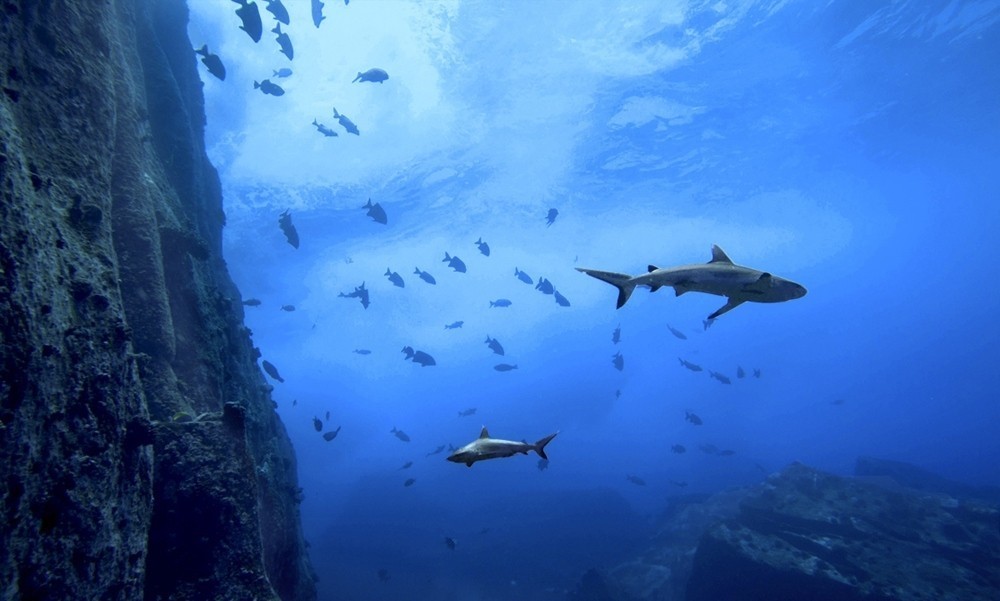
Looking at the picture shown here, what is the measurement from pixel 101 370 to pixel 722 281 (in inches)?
201

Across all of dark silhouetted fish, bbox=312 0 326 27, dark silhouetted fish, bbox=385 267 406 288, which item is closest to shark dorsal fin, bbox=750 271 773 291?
dark silhouetted fish, bbox=312 0 326 27

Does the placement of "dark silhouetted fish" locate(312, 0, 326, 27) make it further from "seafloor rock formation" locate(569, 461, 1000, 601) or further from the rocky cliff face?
"seafloor rock formation" locate(569, 461, 1000, 601)

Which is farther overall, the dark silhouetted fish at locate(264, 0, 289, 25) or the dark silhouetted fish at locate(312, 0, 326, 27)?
the dark silhouetted fish at locate(312, 0, 326, 27)

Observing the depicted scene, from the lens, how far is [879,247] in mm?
78938

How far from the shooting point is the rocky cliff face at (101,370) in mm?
2738

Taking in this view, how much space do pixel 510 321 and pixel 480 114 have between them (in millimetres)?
76519

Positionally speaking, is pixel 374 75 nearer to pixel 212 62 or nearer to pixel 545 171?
pixel 212 62

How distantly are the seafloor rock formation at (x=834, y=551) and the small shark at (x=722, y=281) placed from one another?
12.6m

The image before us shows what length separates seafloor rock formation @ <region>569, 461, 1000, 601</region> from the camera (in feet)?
36.6

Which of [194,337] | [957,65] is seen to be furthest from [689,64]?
[194,337]

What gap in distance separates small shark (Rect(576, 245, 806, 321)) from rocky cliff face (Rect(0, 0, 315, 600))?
387cm

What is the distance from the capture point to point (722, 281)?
340 centimetres

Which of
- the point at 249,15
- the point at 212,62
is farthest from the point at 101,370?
the point at 212,62

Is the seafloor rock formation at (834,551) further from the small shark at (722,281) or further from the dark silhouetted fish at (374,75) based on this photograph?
the dark silhouetted fish at (374,75)
